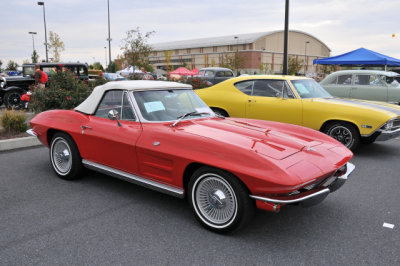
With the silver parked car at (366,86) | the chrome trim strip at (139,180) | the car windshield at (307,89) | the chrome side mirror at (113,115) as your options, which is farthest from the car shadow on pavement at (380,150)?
the chrome side mirror at (113,115)

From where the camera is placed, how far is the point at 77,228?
10.7ft

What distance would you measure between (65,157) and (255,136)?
281 cm

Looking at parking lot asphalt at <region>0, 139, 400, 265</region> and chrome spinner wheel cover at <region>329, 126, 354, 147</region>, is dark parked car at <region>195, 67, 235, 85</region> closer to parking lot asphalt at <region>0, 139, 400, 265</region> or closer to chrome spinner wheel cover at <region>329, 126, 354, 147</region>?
chrome spinner wheel cover at <region>329, 126, 354, 147</region>

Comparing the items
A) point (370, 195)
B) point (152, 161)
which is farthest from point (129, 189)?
point (370, 195)

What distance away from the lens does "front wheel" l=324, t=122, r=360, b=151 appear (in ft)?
20.5

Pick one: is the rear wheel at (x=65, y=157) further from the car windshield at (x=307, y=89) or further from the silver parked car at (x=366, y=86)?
the silver parked car at (x=366, y=86)

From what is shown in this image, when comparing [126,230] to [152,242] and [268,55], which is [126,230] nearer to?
[152,242]

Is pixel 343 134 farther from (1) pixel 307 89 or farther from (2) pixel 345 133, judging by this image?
(1) pixel 307 89

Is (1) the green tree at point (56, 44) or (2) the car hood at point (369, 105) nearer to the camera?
(2) the car hood at point (369, 105)

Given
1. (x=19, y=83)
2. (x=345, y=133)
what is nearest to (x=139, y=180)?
(x=345, y=133)

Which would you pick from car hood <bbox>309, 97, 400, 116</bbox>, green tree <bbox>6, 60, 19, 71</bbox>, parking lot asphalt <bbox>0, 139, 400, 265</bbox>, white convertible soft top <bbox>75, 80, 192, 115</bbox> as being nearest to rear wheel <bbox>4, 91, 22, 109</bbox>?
parking lot asphalt <bbox>0, 139, 400, 265</bbox>

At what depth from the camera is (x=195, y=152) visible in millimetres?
3193

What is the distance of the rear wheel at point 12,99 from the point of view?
506 inches

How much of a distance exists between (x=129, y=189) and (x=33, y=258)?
1.75 metres
